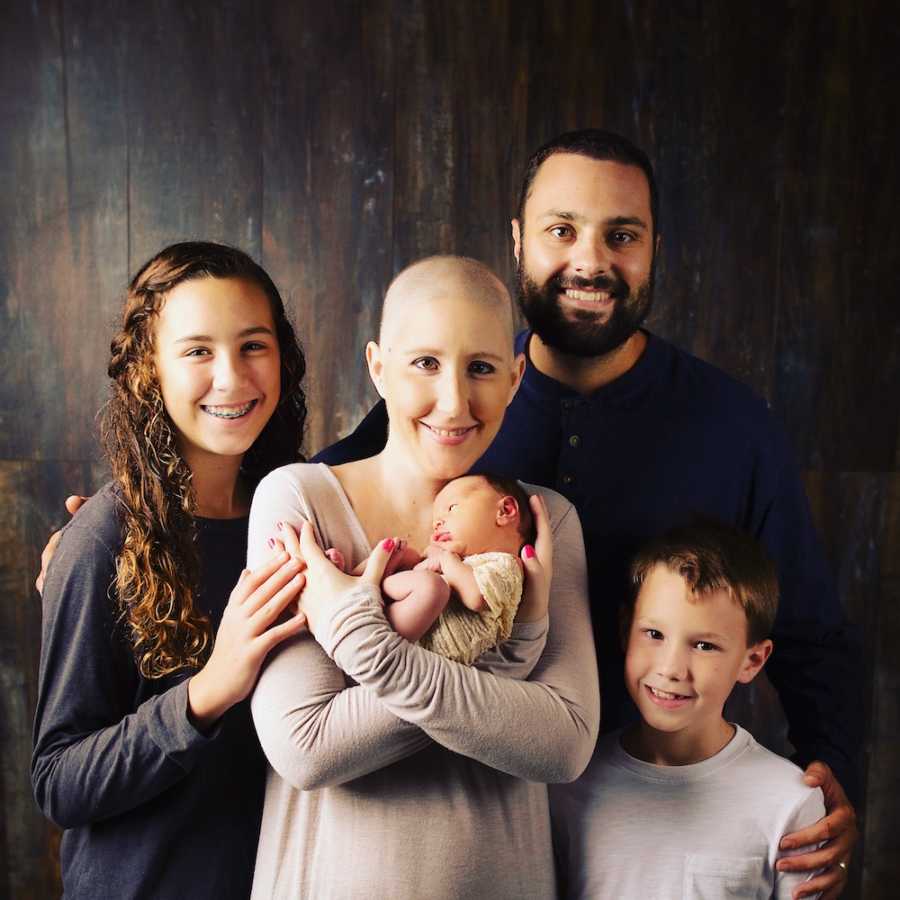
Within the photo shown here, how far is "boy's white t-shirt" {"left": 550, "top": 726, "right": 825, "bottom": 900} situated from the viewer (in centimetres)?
151

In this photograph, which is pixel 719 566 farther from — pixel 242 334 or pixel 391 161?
pixel 391 161

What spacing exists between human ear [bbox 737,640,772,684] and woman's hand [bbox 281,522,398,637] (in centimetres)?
66

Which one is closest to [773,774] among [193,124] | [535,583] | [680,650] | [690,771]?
[690,771]

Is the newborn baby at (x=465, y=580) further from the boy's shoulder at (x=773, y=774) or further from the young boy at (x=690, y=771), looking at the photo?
the boy's shoulder at (x=773, y=774)

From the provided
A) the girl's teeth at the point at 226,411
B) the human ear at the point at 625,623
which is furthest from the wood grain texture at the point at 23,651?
the human ear at the point at 625,623

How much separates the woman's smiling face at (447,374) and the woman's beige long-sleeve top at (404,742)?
5.8 inches

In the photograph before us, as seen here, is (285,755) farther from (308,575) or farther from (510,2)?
(510,2)

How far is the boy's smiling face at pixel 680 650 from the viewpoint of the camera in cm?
153

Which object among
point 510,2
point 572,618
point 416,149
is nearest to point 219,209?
point 416,149

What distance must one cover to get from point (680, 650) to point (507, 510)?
1.30 feet

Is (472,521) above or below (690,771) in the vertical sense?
above

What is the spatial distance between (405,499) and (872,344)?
6.72 ft

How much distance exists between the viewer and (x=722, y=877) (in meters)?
1.51

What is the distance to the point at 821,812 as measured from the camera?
5.13ft
